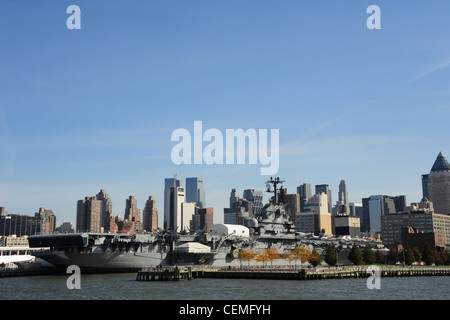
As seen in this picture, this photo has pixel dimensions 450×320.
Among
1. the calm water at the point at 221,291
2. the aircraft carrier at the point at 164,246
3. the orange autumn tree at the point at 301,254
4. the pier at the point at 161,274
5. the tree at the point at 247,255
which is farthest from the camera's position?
the orange autumn tree at the point at 301,254

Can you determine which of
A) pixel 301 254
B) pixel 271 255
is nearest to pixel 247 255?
pixel 271 255

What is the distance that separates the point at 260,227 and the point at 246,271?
25.2m

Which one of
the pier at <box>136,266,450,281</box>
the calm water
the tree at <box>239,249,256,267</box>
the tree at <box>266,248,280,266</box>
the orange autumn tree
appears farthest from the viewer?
the orange autumn tree

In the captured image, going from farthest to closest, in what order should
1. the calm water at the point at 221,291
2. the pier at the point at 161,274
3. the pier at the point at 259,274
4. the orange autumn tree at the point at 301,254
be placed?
the orange autumn tree at the point at 301,254
the pier at the point at 259,274
the pier at the point at 161,274
the calm water at the point at 221,291

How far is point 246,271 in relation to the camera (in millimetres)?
74062

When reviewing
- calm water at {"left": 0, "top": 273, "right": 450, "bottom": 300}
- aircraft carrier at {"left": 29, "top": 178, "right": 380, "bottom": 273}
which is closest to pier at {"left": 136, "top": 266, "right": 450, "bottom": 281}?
calm water at {"left": 0, "top": 273, "right": 450, "bottom": 300}

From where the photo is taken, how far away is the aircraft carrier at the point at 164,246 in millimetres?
78812

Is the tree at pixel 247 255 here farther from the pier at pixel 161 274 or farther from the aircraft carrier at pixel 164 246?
the pier at pixel 161 274

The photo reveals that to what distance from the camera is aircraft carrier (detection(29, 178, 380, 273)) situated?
78.8m

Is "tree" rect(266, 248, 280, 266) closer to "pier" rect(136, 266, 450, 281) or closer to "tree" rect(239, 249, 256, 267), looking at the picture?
"tree" rect(239, 249, 256, 267)

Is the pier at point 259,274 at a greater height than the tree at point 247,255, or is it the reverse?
the tree at point 247,255

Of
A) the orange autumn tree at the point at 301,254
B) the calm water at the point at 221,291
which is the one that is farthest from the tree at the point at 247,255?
the calm water at the point at 221,291

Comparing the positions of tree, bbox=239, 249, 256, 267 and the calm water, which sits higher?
tree, bbox=239, 249, 256, 267
